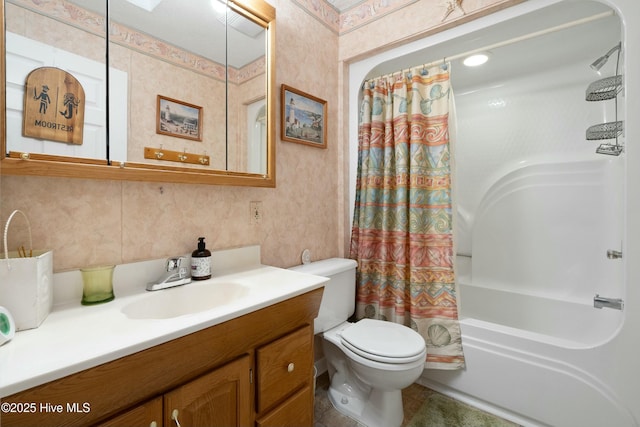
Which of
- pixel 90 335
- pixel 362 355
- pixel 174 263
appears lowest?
pixel 362 355

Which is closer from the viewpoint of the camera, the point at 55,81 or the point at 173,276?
the point at 55,81

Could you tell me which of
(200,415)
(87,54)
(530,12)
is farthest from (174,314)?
(530,12)

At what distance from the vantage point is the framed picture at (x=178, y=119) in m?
1.11

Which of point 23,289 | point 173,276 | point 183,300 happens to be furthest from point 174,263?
point 23,289

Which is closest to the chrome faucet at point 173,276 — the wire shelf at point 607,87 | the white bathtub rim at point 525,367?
the white bathtub rim at point 525,367

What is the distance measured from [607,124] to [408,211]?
3.73 feet

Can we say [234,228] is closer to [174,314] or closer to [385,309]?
[174,314]

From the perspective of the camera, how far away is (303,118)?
1.74 m

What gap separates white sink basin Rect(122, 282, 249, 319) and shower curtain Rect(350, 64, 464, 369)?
101cm

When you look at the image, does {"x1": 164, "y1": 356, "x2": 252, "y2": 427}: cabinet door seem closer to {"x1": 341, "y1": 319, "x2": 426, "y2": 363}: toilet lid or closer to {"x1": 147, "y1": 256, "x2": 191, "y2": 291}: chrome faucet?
{"x1": 147, "y1": 256, "x2": 191, "y2": 291}: chrome faucet

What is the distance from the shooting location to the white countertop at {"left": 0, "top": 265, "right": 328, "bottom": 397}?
21.3 inches

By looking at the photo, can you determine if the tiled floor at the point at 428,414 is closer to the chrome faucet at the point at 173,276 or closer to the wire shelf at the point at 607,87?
the chrome faucet at the point at 173,276

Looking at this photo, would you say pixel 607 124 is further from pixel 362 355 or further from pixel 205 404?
pixel 205 404

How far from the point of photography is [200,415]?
79 cm
